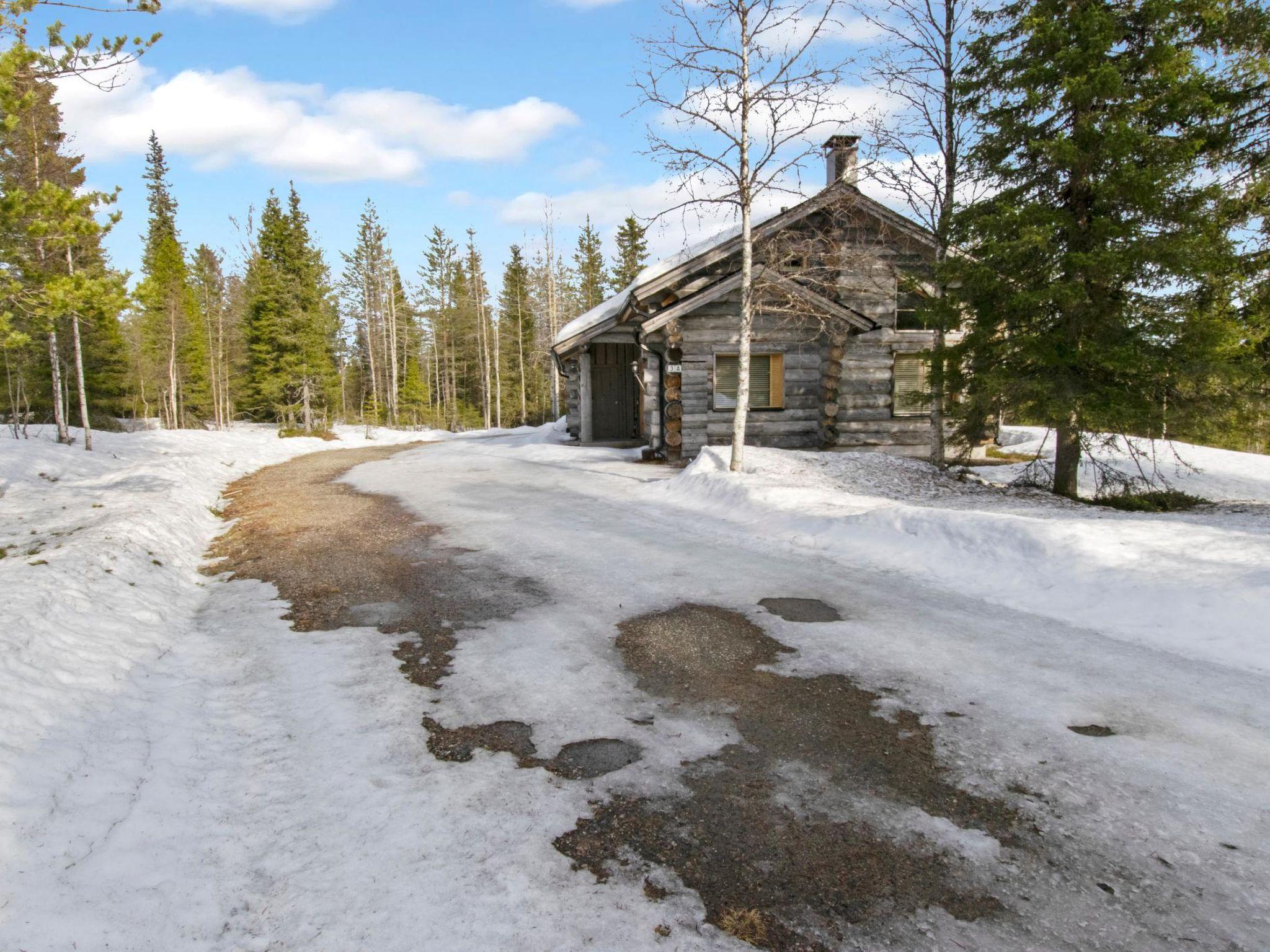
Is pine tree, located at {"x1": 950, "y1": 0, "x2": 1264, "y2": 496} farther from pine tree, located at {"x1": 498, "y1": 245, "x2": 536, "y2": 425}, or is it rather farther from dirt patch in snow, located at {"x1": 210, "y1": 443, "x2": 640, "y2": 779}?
pine tree, located at {"x1": 498, "y1": 245, "x2": 536, "y2": 425}

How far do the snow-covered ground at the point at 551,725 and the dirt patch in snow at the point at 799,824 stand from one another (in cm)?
13

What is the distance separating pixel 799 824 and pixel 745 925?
25.4 inches

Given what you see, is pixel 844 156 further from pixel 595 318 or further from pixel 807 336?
pixel 595 318

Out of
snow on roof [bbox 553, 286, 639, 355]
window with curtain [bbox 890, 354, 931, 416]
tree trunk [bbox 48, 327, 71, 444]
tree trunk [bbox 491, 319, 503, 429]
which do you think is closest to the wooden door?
snow on roof [bbox 553, 286, 639, 355]

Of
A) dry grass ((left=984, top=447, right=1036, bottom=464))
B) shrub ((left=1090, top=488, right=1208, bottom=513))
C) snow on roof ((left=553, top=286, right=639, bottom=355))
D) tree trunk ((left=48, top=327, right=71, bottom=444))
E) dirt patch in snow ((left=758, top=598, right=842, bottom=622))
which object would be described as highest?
snow on roof ((left=553, top=286, right=639, bottom=355))

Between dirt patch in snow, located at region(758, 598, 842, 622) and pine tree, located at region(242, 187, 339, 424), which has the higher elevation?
pine tree, located at region(242, 187, 339, 424)

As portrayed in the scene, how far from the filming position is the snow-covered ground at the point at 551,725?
231cm

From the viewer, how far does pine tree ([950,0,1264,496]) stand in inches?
368

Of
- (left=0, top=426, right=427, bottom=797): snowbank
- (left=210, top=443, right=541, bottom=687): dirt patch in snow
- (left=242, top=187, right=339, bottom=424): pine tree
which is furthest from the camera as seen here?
(left=242, top=187, right=339, bottom=424): pine tree

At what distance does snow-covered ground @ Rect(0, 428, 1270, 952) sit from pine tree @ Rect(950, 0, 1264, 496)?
2768 mm

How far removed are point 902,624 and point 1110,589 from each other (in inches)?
77.6

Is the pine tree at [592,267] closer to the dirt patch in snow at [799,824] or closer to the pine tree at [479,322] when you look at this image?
the pine tree at [479,322]

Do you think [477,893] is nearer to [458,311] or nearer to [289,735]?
[289,735]

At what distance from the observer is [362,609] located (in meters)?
5.71
